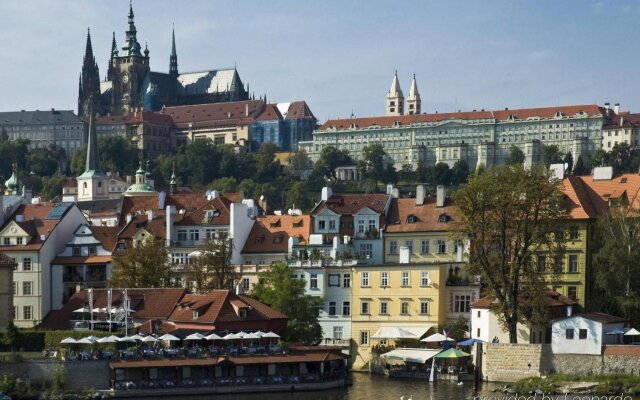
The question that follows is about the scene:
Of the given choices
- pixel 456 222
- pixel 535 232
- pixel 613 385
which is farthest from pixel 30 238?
pixel 613 385

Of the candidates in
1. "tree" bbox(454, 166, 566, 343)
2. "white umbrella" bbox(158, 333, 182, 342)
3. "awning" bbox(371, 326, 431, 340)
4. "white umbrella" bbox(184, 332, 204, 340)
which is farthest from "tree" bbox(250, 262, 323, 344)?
"tree" bbox(454, 166, 566, 343)

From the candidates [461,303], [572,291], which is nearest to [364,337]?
[461,303]

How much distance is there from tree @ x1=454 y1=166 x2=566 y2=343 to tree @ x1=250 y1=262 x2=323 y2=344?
29.6 ft

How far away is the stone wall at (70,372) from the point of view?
6328cm

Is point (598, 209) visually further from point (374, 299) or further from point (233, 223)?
point (233, 223)

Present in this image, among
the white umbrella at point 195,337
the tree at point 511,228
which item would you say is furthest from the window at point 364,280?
the white umbrella at point 195,337

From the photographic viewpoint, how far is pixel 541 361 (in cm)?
6838

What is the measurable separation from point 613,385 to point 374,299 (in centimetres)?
1690

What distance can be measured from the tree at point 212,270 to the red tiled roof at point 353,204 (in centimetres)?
842

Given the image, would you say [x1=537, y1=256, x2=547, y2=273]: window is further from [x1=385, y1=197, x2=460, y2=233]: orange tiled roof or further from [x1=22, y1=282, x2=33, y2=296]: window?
[x1=22, y1=282, x2=33, y2=296]: window

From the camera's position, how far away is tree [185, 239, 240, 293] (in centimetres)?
7900

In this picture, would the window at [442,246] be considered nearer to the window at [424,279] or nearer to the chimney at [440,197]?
the chimney at [440,197]

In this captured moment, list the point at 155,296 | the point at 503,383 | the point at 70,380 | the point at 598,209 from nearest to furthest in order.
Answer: the point at 70,380, the point at 503,383, the point at 155,296, the point at 598,209

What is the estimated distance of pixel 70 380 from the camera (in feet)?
208
